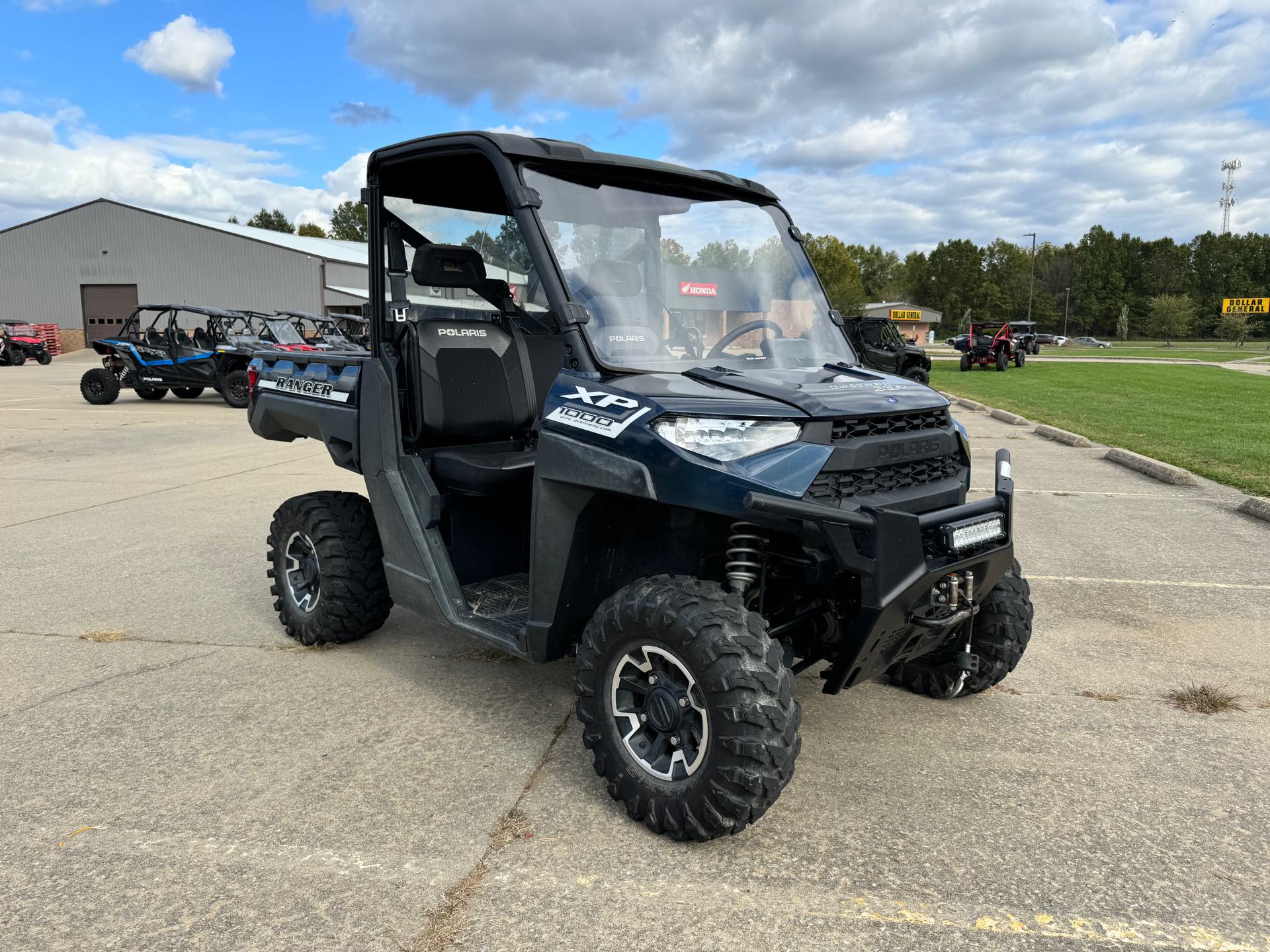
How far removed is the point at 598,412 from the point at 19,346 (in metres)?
37.8

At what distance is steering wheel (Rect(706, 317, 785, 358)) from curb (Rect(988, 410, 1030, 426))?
509 inches

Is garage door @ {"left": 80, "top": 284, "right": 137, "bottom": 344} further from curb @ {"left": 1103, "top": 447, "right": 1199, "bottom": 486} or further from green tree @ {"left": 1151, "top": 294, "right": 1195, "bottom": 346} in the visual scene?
green tree @ {"left": 1151, "top": 294, "right": 1195, "bottom": 346}

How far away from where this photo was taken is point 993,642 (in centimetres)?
375

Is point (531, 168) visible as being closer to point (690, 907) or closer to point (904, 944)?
point (690, 907)

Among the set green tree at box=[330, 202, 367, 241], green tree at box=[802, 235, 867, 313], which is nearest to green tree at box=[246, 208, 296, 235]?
green tree at box=[330, 202, 367, 241]

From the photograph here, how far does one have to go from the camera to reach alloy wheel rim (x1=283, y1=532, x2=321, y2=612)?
4.56 m

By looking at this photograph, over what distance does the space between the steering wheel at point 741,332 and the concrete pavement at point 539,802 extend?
60.2 inches

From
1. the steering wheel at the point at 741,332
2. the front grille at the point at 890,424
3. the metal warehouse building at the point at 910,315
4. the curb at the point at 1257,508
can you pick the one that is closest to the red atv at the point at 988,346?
the curb at the point at 1257,508

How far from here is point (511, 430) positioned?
4215mm

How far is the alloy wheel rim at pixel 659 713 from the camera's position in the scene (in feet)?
9.39

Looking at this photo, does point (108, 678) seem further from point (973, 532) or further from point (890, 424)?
point (973, 532)

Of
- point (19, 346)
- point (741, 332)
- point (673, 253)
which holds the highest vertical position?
point (673, 253)

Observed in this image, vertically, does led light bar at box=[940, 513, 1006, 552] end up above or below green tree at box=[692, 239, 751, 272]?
below

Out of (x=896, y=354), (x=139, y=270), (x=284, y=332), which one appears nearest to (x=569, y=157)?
(x=284, y=332)
